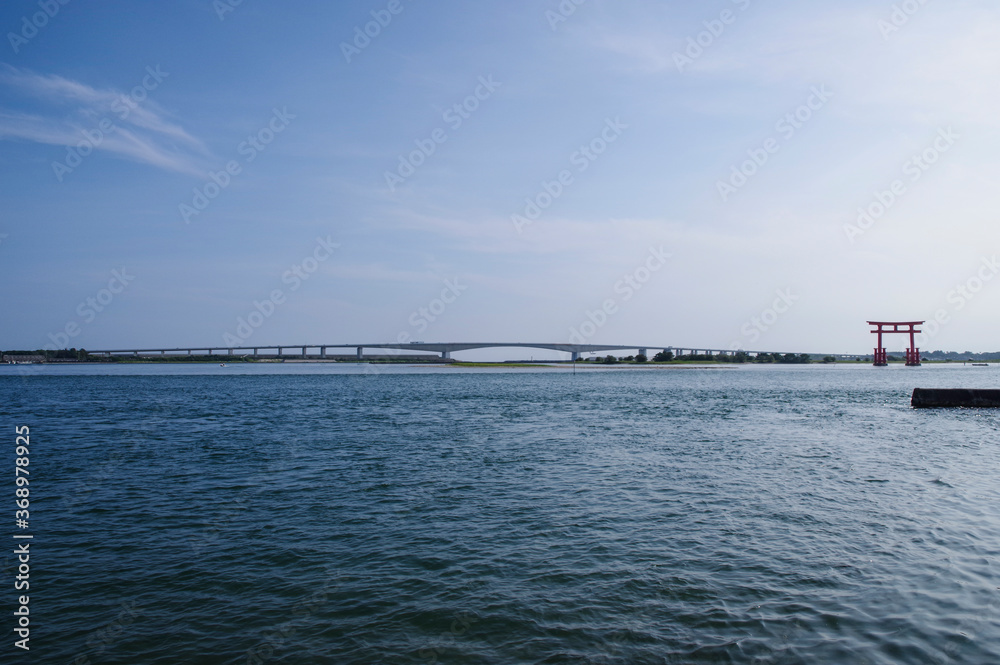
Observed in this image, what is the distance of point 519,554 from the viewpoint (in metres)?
10.4

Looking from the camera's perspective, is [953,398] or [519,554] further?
[953,398]

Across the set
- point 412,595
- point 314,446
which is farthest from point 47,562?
point 314,446

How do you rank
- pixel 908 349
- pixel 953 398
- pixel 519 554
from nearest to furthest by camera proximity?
pixel 519 554 → pixel 953 398 → pixel 908 349

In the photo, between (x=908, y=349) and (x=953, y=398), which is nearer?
(x=953, y=398)

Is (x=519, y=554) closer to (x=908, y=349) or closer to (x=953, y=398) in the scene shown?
(x=953, y=398)

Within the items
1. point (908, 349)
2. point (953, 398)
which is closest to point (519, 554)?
point (953, 398)

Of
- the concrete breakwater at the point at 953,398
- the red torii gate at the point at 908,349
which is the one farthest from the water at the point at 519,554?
the red torii gate at the point at 908,349

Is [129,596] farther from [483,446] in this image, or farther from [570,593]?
[483,446]

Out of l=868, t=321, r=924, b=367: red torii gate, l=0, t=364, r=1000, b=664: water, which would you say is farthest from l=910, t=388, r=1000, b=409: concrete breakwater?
l=868, t=321, r=924, b=367: red torii gate

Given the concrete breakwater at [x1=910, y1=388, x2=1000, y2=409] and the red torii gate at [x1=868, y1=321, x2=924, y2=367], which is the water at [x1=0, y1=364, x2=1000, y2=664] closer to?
the concrete breakwater at [x1=910, y1=388, x2=1000, y2=409]

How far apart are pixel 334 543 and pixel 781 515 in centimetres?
951

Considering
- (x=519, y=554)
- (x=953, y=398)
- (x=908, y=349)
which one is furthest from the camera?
(x=908, y=349)

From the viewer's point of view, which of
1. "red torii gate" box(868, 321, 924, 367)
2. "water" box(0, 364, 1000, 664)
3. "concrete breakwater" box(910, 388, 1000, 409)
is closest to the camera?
"water" box(0, 364, 1000, 664)

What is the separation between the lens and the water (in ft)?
23.6
